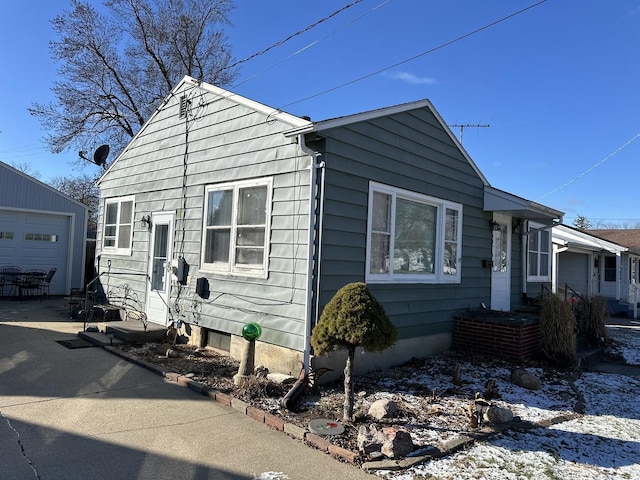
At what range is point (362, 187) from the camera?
20.6 feet

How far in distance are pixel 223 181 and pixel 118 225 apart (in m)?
A: 4.27

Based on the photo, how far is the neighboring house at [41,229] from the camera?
13266mm

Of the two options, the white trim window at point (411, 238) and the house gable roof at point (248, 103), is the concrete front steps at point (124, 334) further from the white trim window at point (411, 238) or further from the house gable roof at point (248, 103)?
the house gable roof at point (248, 103)

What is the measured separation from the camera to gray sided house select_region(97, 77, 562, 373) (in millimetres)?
5902

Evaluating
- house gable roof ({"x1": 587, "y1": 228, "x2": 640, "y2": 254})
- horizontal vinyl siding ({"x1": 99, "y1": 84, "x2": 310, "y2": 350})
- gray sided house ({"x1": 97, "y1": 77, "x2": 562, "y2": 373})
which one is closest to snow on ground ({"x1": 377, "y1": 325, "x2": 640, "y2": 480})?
gray sided house ({"x1": 97, "y1": 77, "x2": 562, "y2": 373})

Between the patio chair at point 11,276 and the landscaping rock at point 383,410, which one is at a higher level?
the patio chair at point 11,276

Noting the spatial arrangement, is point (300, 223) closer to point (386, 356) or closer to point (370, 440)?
point (386, 356)

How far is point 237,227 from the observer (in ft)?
22.7

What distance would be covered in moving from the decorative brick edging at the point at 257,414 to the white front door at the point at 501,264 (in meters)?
6.22

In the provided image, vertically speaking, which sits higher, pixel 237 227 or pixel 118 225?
pixel 118 225

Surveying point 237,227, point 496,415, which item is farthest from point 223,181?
point 496,415

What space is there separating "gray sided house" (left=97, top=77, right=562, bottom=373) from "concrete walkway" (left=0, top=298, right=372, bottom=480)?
1.55m

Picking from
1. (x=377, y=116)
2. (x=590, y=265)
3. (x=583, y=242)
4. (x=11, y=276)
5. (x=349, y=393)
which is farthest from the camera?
(x=590, y=265)

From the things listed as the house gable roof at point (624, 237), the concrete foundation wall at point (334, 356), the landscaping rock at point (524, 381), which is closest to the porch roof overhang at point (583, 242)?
the house gable roof at point (624, 237)
